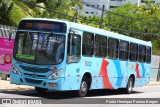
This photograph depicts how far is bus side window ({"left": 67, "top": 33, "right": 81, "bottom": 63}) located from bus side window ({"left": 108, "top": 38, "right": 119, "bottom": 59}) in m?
3.19

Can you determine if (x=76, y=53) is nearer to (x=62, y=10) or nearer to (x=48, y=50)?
(x=48, y=50)

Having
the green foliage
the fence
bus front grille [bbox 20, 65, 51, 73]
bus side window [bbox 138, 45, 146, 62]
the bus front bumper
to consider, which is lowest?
the fence

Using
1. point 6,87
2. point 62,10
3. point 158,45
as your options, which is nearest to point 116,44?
point 6,87

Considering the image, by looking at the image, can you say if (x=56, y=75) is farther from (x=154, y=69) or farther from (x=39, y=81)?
(x=154, y=69)

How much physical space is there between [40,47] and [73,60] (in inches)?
53.9

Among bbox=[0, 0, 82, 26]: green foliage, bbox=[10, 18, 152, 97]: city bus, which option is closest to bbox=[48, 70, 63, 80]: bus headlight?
bbox=[10, 18, 152, 97]: city bus

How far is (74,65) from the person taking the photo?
1586 cm

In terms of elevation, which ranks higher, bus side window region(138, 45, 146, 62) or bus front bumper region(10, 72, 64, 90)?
bus side window region(138, 45, 146, 62)

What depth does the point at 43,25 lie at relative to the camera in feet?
51.5

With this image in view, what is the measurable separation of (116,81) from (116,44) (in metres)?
1.85

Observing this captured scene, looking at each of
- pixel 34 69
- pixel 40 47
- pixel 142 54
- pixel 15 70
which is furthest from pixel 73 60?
pixel 142 54

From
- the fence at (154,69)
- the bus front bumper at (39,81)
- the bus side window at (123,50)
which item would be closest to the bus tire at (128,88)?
the bus side window at (123,50)

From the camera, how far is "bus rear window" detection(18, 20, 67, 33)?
1548 cm

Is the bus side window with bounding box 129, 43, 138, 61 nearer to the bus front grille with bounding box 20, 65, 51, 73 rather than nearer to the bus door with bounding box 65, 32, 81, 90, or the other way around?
the bus door with bounding box 65, 32, 81, 90
